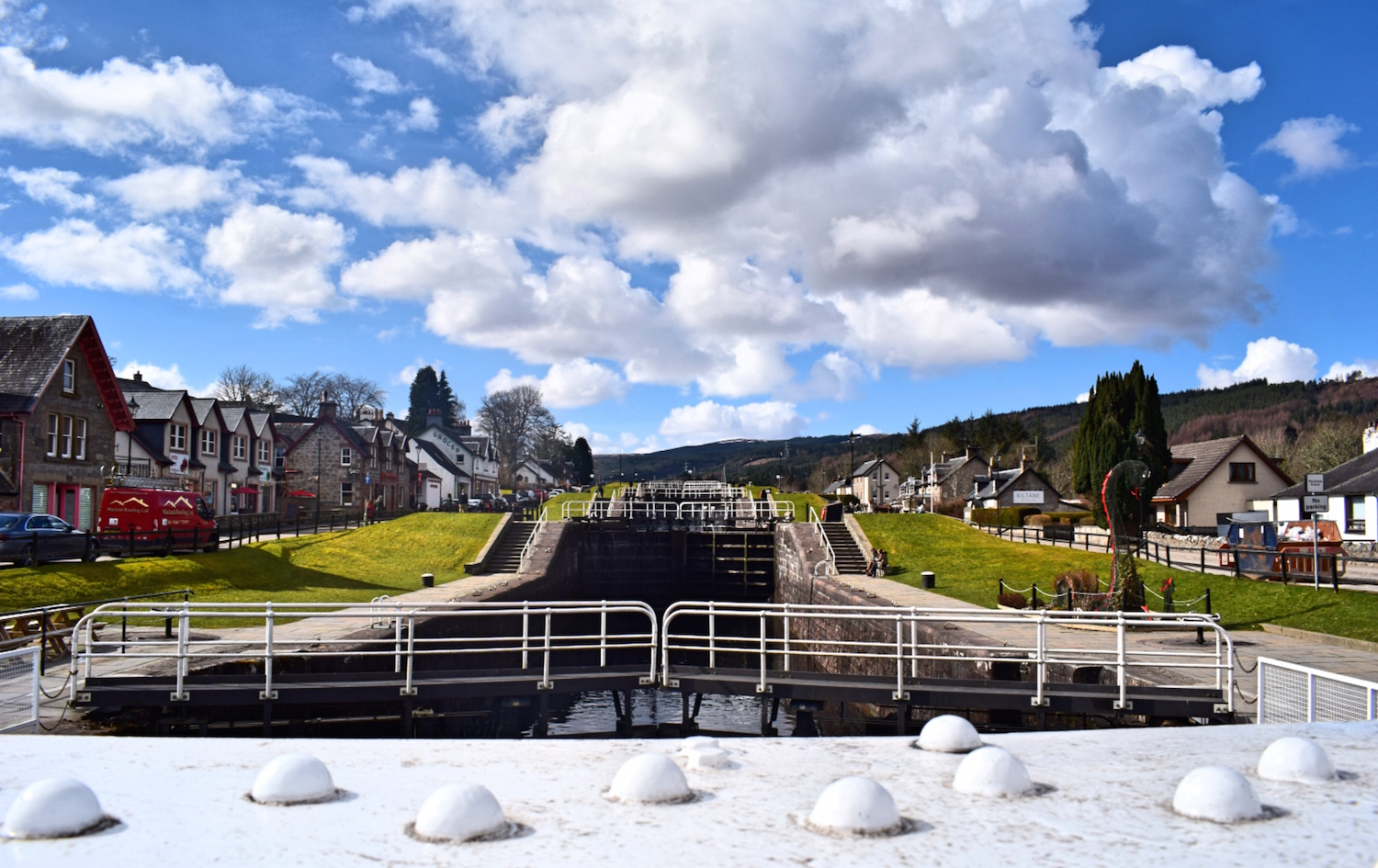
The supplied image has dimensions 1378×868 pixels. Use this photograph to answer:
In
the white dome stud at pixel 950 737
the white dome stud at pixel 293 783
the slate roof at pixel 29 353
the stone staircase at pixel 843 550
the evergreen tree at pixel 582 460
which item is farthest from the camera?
the evergreen tree at pixel 582 460

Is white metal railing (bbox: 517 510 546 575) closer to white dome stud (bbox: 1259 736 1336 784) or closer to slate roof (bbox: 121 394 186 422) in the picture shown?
slate roof (bbox: 121 394 186 422)

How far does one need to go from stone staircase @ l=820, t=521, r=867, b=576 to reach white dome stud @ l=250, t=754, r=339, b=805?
97.8 ft

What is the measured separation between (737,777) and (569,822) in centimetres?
129

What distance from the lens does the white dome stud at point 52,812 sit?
3.94 metres

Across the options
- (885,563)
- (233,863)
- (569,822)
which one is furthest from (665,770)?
(885,563)

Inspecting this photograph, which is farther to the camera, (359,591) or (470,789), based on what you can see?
(359,591)

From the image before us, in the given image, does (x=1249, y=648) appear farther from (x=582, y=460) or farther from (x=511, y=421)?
(x=582, y=460)

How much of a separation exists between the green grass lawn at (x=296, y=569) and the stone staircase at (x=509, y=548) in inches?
45.7

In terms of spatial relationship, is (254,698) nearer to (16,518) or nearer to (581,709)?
(581,709)

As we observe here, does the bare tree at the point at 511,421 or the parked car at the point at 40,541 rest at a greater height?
the bare tree at the point at 511,421

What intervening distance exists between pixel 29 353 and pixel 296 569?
12.9 m

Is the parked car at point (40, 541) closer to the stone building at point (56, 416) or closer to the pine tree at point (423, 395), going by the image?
the stone building at point (56, 416)

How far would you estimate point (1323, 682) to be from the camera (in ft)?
28.0

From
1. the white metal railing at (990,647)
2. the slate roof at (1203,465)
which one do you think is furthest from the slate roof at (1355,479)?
the white metal railing at (990,647)
